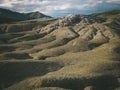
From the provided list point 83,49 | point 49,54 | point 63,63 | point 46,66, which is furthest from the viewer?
point 83,49

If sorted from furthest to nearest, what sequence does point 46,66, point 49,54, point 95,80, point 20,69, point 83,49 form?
point 83,49 < point 49,54 < point 46,66 < point 20,69 < point 95,80

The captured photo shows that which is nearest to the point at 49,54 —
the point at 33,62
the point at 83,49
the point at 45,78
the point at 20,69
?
the point at 83,49

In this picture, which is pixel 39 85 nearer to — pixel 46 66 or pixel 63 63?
pixel 46 66

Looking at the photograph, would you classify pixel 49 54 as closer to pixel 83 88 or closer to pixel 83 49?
pixel 83 49

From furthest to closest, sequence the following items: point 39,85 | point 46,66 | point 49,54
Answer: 1. point 49,54
2. point 46,66
3. point 39,85

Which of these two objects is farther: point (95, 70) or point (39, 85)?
point (95, 70)

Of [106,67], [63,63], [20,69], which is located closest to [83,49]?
[63,63]

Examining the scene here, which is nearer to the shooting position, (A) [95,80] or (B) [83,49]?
(A) [95,80]

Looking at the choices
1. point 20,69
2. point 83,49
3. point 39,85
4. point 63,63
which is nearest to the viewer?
point 39,85
